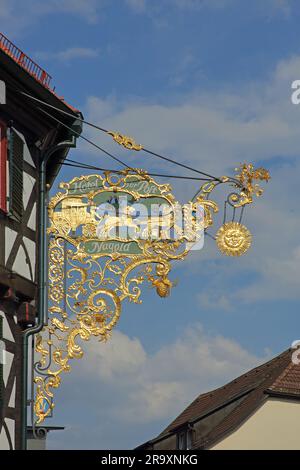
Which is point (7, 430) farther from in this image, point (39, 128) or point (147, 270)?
point (39, 128)

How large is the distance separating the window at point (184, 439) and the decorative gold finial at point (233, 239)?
67.6 feet

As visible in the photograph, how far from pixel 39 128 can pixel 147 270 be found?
2.89m

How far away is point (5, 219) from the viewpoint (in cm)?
1964

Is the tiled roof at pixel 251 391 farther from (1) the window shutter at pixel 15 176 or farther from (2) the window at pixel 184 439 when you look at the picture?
(1) the window shutter at pixel 15 176

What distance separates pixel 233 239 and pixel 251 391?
795 inches

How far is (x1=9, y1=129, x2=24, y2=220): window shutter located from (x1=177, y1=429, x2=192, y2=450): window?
2129cm

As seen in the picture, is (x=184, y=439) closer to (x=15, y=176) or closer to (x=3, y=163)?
(x=15, y=176)

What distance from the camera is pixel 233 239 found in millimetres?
20297

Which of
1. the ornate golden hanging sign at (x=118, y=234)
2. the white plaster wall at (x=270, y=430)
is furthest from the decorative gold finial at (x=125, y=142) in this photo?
the white plaster wall at (x=270, y=430)

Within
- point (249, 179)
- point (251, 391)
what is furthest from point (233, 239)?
point (251, 391)

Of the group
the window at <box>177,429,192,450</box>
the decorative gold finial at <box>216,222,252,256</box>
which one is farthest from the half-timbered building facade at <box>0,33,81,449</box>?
the window at <box>177,429,192,450</box>
